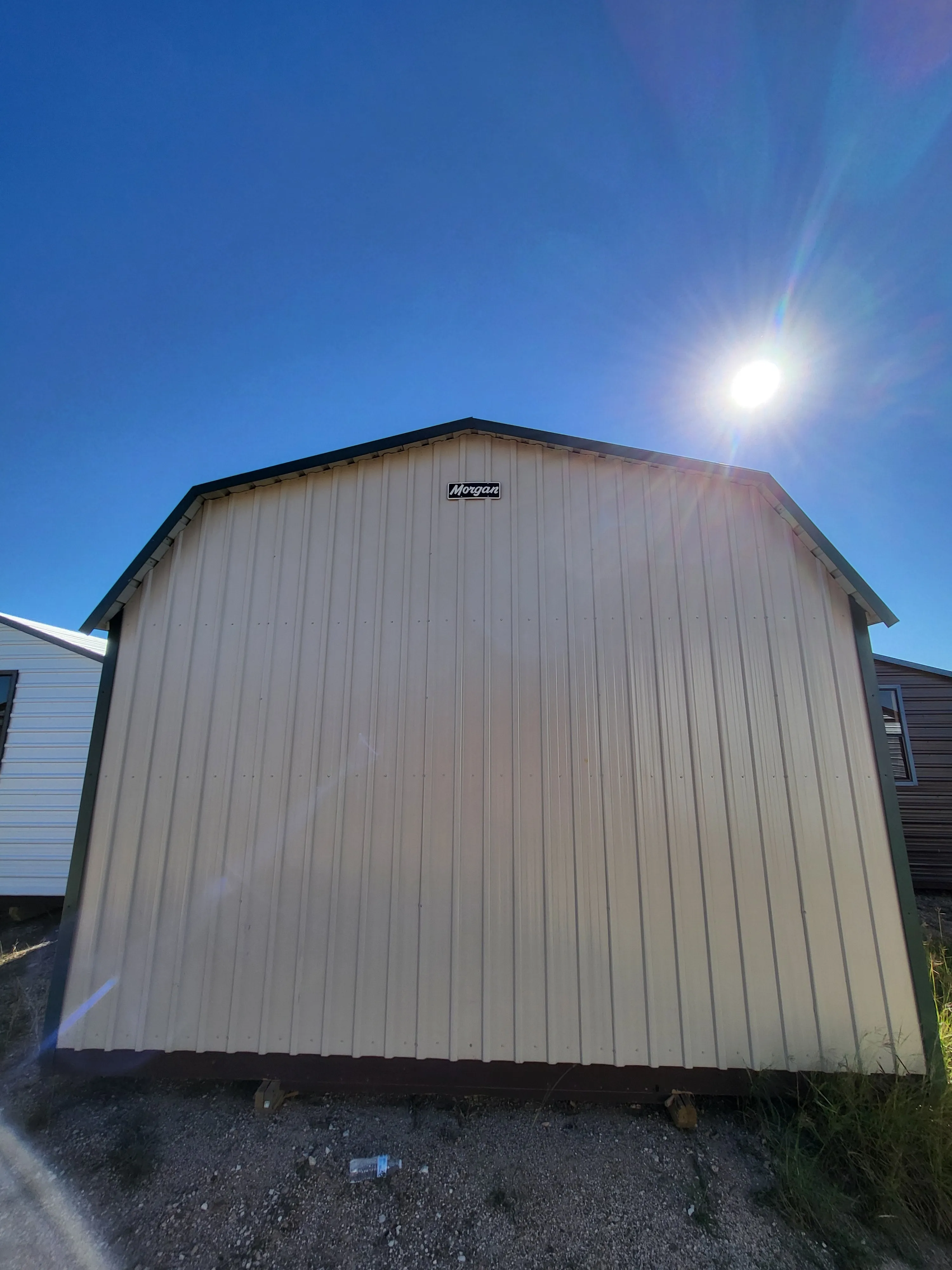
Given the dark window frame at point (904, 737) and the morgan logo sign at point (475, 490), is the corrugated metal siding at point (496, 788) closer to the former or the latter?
the morgan logo sign at point (475, 490)

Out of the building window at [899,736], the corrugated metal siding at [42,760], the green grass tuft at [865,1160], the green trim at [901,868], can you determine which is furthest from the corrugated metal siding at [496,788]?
the building window at [899,736]

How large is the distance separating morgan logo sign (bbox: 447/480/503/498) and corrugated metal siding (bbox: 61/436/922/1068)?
0.19 feet

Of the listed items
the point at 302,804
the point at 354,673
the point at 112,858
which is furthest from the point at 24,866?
the point at 354,673

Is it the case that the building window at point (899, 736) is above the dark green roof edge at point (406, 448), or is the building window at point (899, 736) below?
below

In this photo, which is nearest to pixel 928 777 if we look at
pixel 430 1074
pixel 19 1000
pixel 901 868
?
pixel 901 868

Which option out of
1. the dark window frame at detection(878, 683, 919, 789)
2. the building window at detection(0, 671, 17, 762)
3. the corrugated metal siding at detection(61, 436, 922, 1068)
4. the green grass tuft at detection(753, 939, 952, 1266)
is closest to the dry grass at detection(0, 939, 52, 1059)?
the corrugated metal siding at detection(61, 436, 922, 1068)

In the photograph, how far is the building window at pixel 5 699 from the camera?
19.5 ft

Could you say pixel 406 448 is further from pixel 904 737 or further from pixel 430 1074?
pixel 904 737

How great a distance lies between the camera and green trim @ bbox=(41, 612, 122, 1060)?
109 inches

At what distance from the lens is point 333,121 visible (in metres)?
4.18

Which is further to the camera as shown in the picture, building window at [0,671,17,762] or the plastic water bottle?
building window at [0,671,17,762]

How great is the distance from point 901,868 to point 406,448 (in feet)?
13.0

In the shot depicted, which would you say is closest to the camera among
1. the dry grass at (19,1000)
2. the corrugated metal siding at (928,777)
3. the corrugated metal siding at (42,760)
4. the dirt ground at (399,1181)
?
the dirt ground at (399,1181)

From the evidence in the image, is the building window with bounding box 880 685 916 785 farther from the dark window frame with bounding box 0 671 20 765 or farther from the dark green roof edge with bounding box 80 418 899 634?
the dark window frame with bounding box 0 671 20 765
